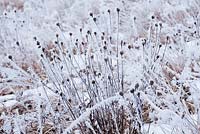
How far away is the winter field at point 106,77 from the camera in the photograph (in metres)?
2.13

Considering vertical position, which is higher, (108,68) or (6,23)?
(108,68)

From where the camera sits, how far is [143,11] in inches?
199

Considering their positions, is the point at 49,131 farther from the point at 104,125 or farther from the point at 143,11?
the point at 143,11

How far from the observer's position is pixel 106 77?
2.41 meters

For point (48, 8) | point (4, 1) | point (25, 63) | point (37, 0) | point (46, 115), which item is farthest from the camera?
point (4, 1)

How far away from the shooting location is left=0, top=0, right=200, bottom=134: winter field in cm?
213

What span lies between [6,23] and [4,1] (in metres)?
3.32

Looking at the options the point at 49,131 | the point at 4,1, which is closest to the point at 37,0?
the point at 4,1

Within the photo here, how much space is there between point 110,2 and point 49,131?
10.4ft

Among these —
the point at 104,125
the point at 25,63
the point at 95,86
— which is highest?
the point at 95,86

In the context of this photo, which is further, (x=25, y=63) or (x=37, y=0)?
(x=37, y=0)

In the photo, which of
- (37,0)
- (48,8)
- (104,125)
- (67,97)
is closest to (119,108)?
(104,125)

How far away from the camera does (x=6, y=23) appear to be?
5355mm

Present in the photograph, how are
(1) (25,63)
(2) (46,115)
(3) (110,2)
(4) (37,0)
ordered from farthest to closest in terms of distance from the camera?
(4) (37,0), (3) (110,2), (1) (25,63), (2) (46,115)
